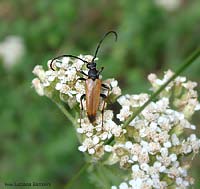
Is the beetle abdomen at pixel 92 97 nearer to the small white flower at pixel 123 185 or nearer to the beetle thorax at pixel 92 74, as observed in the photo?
the beetle thorax at pixel 92 74

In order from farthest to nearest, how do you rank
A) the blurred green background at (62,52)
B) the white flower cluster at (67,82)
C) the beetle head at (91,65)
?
the blurred green background at (62,52) < the beetle head at (91,65) < the white flower cluster at (67,82)

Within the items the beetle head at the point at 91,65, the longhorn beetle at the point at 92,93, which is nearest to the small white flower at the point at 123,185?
the longhorn beetle at the point at 92,93

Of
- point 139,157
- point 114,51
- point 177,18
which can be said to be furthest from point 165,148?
point 177,18

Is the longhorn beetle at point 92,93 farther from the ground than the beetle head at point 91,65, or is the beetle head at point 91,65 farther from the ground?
the beetle head at point 91,65

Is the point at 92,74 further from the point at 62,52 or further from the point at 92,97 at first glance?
the point at 62,52

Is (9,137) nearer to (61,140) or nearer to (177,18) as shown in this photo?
(61,140)
